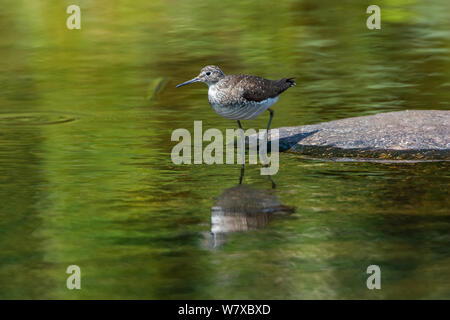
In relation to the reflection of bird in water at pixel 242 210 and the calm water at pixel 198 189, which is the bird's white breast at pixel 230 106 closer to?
the calm water at pixel 198 189

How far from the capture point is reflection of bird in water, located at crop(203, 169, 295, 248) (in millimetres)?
8164

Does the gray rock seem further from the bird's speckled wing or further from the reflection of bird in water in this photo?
the reflection of bird in water

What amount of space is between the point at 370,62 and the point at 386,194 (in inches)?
391

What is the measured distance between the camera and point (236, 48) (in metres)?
20.5

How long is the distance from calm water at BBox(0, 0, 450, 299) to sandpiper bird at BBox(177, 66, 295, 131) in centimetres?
74

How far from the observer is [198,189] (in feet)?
31.5

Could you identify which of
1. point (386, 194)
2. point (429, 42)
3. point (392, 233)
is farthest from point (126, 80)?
point (392, 233)

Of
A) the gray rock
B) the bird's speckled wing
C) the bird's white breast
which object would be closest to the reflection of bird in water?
the bird's white breast

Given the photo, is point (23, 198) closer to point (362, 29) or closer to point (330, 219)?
point (330, 219)

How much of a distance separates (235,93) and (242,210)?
8.35 ft

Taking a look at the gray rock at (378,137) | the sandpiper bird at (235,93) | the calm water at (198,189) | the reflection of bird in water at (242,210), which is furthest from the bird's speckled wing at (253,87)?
the reflection of bird in water at (242,210)

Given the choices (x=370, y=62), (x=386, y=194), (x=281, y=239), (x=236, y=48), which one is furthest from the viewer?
(x=236, y=48)

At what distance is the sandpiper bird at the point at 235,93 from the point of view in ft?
35.9

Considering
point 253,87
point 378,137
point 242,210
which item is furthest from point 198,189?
point 378,137
